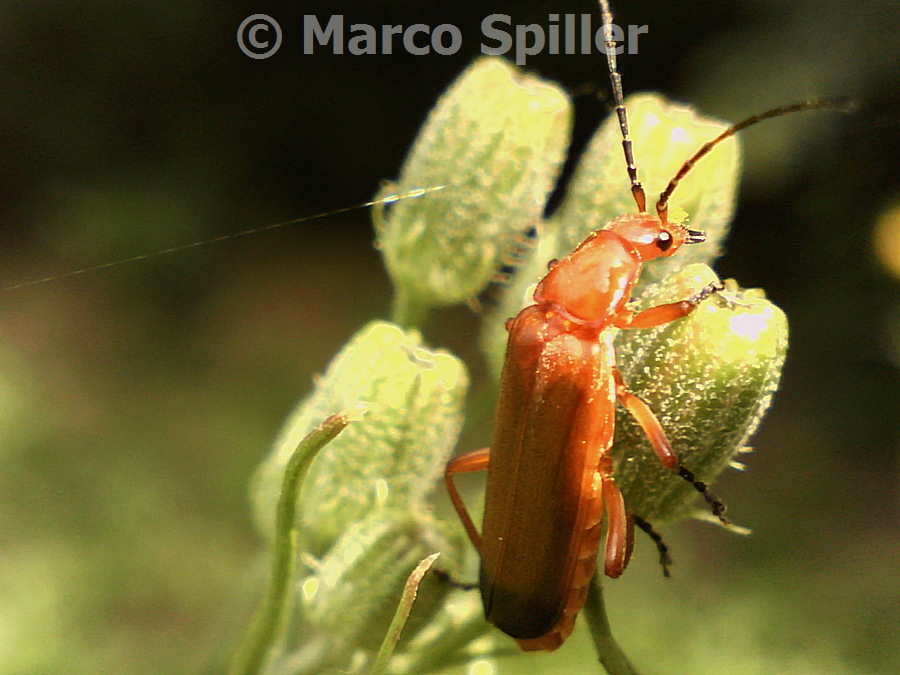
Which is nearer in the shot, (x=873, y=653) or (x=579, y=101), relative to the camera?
(x=873, y=653)

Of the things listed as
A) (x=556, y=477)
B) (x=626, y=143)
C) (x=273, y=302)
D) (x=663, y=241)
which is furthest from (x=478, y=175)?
(x=273, y=302)

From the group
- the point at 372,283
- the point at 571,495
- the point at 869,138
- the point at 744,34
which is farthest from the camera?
the point at 372,283

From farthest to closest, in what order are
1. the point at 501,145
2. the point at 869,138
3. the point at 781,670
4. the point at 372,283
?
1. the point at 372,283
2. the point at 869,138
3. the point at 781,670
4. the point at 501,145

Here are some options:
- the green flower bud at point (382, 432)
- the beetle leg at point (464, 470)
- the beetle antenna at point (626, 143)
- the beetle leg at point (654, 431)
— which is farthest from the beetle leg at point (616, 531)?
the beetle antenna at point (626, 143)

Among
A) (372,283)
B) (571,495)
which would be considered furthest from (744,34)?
(571,495)

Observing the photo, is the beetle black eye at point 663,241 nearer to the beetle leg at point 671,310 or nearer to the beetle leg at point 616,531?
the beetle leg at point 671,310

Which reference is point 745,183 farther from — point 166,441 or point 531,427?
point 531,427

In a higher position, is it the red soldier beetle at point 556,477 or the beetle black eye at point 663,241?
the beetle black eye at point 663,241
